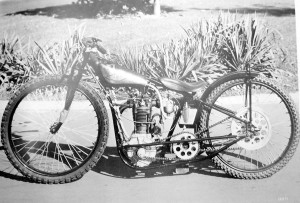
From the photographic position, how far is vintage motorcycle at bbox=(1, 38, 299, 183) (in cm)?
273

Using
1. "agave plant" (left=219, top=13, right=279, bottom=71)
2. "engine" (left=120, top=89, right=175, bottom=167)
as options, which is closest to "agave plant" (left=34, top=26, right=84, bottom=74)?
"engine" (left=120, top=89, right=175, bottom=167)

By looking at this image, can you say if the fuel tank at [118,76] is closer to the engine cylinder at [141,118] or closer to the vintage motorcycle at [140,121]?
the vintage motorcycle at [140,121]

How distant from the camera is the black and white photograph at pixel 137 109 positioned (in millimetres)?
2758

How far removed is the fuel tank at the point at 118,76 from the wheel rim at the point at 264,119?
2.04ft

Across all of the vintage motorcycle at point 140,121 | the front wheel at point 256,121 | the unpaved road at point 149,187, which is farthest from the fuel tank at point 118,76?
the front wheel at point 256,121

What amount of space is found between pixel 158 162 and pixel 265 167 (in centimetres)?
87

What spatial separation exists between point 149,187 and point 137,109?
24.5 inches

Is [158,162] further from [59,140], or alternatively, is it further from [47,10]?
[47,10]

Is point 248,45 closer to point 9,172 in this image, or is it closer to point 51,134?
point 51,134

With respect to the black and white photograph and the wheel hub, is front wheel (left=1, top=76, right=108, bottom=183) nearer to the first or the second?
the black and white photograph

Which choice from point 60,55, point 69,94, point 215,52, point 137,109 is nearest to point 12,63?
point 60,55

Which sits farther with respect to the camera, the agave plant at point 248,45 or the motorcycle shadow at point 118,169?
the agave plant at point 248,45

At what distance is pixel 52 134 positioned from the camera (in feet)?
9.44

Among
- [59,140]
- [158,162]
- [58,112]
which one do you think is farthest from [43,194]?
[158,162]
